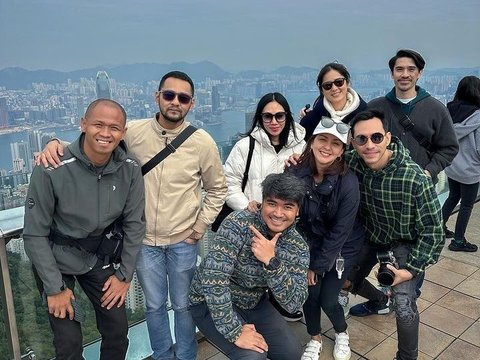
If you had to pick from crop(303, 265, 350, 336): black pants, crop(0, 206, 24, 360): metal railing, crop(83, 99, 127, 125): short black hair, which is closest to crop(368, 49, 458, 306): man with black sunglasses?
crop(303, 265, 350, 336): black pants

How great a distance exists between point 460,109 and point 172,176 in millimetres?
3432

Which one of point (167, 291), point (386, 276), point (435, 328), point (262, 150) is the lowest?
point (435, 328)

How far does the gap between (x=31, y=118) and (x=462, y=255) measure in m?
6.91

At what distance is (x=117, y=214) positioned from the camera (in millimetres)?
2090

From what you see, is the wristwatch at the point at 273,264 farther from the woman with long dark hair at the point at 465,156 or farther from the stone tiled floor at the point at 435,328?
the woman with long dark hair at the point at 465,156

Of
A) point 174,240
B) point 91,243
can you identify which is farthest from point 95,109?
point 174,240

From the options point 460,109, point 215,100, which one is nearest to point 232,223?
point 215,100

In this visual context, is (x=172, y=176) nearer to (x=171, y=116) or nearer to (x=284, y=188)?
(x=171, y=116)

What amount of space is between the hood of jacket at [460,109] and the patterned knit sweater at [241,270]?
305 centimetres

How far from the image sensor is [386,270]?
7.91 ft

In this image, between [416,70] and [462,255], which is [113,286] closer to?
[416,70]

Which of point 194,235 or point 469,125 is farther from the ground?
point 469,125

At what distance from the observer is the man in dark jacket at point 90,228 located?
1920 millimetres

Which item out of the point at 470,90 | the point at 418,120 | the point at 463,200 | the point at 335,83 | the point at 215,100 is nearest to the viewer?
the point at 335,83
